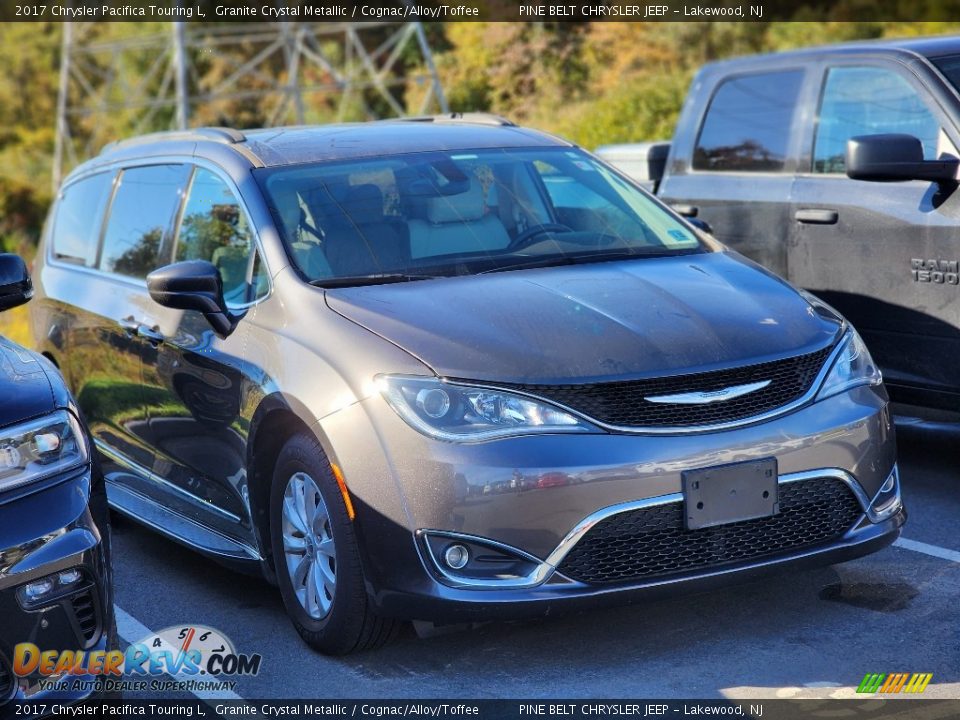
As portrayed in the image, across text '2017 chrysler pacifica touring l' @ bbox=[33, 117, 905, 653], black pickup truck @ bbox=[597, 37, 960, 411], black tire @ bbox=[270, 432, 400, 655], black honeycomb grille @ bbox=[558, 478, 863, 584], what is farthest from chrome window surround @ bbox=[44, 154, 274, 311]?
black pickup truck @ bbox=[597, 37, 960, 411]

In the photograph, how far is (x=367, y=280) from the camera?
480cm

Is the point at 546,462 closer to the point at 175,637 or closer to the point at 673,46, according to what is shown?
the point at 175,637

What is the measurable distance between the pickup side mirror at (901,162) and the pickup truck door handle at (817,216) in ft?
1.68

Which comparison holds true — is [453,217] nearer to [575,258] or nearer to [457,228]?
[457,228]

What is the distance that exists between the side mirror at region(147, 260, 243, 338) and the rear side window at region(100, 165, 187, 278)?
89 centimetres

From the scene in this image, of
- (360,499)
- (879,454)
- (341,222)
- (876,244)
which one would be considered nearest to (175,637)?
(360,499)

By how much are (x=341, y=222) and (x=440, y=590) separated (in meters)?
1.62

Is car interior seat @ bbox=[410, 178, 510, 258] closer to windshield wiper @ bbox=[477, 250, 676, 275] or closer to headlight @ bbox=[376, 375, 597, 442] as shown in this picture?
windshield wiper @ bbox=[477, 250, 676, 275]

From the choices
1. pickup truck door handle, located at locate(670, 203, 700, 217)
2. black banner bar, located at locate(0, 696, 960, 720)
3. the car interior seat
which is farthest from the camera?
pickup truck door handle, located at locate(670, 203, 700, 217)

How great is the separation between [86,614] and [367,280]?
65.1 inches

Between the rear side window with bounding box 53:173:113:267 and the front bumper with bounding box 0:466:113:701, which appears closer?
the front bumper with bounding box 0:466:113:701

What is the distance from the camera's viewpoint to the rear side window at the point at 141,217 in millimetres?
5879

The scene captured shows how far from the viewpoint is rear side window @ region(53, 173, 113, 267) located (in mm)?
6633

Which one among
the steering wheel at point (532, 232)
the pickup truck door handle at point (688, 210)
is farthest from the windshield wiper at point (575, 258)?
the pickup truck door handle at point (688, 210)
